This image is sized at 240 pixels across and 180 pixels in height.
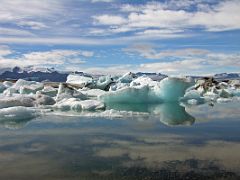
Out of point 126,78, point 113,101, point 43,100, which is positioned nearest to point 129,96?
point 113,101

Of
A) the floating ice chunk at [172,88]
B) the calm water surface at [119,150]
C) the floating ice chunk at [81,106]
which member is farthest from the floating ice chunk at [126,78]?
the calm water surface at [119,150]

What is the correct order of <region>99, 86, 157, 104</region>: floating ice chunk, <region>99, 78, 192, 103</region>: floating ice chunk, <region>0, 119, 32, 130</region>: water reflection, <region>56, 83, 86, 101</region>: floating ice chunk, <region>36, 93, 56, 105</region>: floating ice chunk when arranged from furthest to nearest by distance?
1. <region>56, 83, 86, 101</region>: floating ice chunk
2. <region>99, 78, 192, 103</region>: floating ice chunk
3. <region>99, 86, 157, 104</region>: floating ice chunk
4. <region>36, 93, 56, 105</region>: floating ice chunk
5. <region>0, 119, 32, 130</region>: water reflection

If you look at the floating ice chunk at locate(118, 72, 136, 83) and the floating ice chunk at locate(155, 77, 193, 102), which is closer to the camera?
the floating ice chunk at locate(155, 77, 193, 102)

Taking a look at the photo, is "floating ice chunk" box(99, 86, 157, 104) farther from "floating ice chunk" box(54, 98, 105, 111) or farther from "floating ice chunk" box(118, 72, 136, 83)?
"floating ice chunk" box(118, 72, 136, 83)

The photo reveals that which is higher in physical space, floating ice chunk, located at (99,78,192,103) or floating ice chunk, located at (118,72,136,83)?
floating ice chunk, located at (118,72,136,83)

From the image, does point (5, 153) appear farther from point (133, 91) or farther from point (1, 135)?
point (133, 91)

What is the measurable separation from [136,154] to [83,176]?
1.47m

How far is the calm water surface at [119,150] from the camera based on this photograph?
16.6ft

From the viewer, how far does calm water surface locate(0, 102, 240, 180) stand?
5051mm

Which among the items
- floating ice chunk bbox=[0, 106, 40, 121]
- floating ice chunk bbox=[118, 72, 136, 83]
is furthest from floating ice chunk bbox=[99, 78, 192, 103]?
floating ice chunk bbox=[118, 72, 136, 83]

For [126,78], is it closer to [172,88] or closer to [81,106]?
[172,88]

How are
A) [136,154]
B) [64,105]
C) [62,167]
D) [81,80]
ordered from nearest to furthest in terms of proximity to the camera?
[62,167]
[136,154]
[64,105]
[81,80]

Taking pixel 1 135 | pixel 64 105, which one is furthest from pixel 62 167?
pixel 64 105

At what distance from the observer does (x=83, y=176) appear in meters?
4.84
